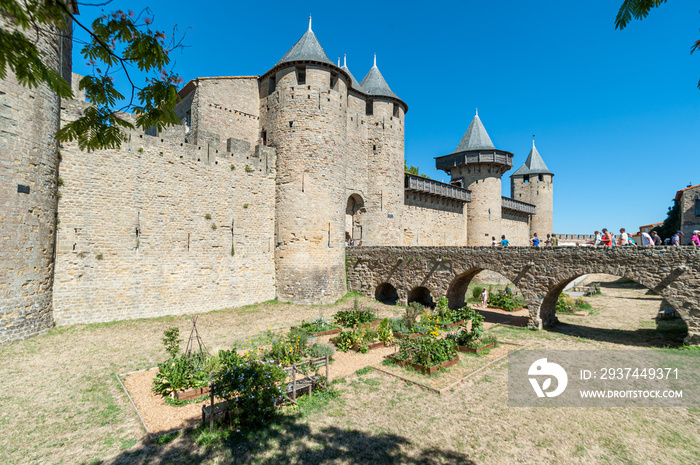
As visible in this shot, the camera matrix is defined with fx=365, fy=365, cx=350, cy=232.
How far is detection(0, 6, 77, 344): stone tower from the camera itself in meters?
9.64

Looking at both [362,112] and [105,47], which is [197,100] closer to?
[362,112]

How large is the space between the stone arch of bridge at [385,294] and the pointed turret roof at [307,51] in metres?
11.4

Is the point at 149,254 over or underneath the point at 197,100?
underneath

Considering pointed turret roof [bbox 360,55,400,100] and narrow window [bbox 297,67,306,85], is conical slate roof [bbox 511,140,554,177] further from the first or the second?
narrow window [bbox 297,67,306,85]

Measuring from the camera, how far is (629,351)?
1049 cm

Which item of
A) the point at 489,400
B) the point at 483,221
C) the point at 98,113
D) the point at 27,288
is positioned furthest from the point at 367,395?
the point at 483,221

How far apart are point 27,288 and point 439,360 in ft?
37.4

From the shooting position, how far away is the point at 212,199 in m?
15.5

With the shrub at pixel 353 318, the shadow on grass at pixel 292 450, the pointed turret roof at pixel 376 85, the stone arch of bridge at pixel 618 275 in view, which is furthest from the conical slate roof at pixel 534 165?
the shadow on grass at pixel 292 450

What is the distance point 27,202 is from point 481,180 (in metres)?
26.3

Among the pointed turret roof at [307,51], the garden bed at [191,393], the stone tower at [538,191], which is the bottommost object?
the garden bed at [191,393]

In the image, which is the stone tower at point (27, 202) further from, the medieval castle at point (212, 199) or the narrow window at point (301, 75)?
the narrow window at point (301, 75)

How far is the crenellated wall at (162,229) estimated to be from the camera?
1219 cm

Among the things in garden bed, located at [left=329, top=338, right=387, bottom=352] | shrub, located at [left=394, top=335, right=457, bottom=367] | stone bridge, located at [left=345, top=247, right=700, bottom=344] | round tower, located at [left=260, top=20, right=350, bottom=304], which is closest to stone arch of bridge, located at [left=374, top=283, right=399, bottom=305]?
stone bridge, located at [left=345, top=247, right=700, bottom=344]
